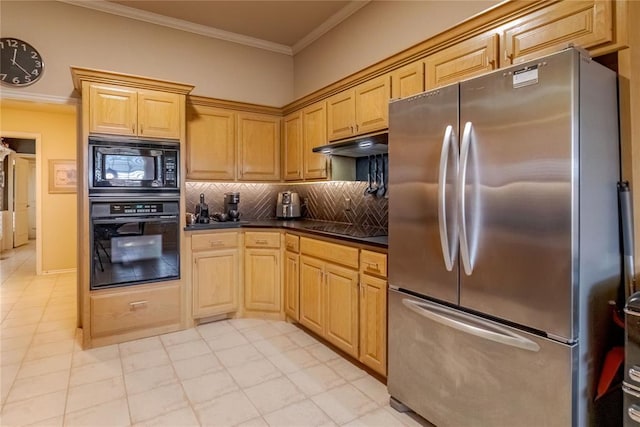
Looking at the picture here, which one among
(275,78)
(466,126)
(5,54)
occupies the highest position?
(275,78)

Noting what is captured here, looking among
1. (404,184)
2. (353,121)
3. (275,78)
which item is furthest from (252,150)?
(404,184)

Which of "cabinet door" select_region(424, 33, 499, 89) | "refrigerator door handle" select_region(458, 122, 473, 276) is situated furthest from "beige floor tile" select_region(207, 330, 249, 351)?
"cabinet door" select_region(424, 33, 499, 89)

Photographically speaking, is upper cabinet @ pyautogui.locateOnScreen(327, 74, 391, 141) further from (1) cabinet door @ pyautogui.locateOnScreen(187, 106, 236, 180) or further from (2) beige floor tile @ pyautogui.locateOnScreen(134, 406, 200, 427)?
(2) beige floor tile @ pyautogui.locateOnScreen(134, 406, 200, 427)

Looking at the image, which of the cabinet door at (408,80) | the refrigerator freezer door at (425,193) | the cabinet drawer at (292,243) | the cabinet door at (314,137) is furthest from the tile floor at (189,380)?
the cabinet door at (408,80)

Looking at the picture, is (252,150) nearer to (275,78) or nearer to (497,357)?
(275,78)

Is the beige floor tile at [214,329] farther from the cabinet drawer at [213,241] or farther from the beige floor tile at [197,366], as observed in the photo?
the cabinet drawer at [213,241]

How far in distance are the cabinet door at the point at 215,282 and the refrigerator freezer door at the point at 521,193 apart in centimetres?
243

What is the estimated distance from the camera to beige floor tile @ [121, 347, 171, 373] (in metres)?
2.64

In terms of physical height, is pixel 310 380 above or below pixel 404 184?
below

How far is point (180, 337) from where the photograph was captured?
3193mm

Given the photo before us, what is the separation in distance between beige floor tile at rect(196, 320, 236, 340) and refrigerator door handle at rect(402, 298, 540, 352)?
6.39ft

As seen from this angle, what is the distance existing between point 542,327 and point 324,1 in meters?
3.33

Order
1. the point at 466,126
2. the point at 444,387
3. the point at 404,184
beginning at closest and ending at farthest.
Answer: the point at 466,126 → the point at 444,387 → the point at 404,184

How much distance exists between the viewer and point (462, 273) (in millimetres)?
1682
